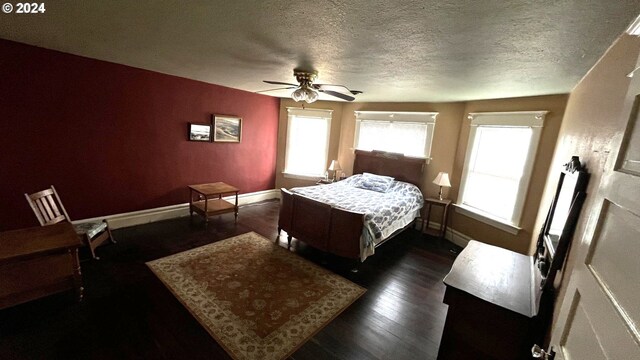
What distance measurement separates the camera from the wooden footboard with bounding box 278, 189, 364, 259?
9.71 feet

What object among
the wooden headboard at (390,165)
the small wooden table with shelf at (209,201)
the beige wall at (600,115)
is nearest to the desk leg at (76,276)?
the small wooden table with shelf at (209,201)

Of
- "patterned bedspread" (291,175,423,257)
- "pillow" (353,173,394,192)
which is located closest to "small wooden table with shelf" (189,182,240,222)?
"patterned bedspread" (291,175,423,257)

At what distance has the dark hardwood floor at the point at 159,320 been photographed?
1791 millimetres

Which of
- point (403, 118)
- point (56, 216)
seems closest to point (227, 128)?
point (56, 216)

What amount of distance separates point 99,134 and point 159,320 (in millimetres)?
2708

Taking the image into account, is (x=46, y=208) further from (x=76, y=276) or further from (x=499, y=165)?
(x=499, y=165)

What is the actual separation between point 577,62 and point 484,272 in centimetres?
173

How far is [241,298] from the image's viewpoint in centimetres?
238

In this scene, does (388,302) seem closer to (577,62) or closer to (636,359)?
(636,359)

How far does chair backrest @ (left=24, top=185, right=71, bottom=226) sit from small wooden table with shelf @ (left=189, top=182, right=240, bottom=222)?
1526mm

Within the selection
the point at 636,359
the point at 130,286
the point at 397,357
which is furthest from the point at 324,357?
the point at 130,286

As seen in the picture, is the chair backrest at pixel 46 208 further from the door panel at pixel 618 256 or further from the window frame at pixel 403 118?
the window frame at pixel 403 118

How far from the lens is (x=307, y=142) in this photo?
571cm

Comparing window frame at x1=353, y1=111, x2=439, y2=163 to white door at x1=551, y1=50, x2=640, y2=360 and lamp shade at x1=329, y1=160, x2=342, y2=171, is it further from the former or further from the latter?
white door at x1=551, y1=50, x2=640, y2=360
